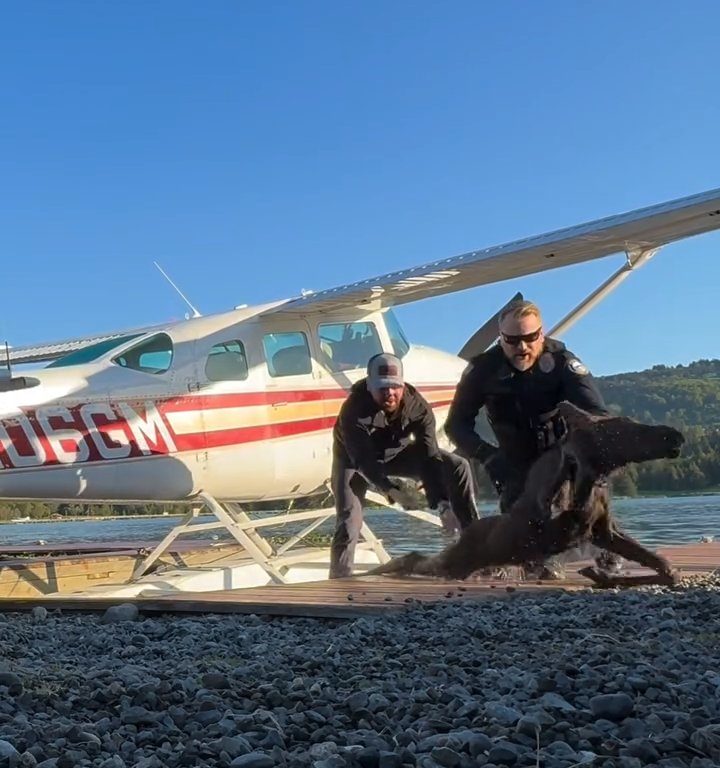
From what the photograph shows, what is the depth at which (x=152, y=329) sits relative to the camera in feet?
27.5

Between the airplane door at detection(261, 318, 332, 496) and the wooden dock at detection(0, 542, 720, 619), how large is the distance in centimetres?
282

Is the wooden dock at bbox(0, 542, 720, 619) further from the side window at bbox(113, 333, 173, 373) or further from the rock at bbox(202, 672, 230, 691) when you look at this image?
the side window at bbox(113, 333, 173, 373)

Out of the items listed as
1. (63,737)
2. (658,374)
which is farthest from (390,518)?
(63,737)

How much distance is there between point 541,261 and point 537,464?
141 inches

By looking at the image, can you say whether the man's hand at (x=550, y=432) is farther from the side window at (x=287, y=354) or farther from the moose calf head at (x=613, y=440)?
the side window at (x=287, y=354)

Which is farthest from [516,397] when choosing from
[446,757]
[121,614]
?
[446,757]

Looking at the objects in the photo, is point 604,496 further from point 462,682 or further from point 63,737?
point 63,737

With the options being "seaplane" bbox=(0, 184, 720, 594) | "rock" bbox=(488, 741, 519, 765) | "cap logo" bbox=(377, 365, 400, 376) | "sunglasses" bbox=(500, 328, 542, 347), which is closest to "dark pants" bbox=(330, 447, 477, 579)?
"cap logo" bbox=(377, 365, 400, 376)

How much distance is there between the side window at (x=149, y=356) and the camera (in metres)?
7.88

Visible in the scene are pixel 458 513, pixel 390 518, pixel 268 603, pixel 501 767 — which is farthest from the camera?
pixel 390 518

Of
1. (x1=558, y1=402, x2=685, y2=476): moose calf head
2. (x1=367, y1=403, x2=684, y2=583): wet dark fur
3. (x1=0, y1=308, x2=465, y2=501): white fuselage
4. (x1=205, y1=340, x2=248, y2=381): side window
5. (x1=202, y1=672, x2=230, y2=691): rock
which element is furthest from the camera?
(x1=205, y1=340, x2=248, y2=381): side window

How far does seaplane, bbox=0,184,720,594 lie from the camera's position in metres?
7.32

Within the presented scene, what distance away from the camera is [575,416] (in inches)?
195

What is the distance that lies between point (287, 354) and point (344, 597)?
4.18 meters
